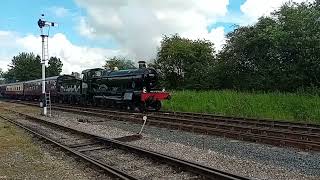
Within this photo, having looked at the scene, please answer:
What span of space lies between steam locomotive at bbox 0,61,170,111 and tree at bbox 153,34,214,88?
56.2 ft

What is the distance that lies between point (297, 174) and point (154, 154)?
132 inches

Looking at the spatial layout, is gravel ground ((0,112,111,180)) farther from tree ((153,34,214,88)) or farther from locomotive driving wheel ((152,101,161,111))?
tree ((153,34,214,88))

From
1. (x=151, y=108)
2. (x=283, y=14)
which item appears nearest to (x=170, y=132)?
(x=151, y=108)

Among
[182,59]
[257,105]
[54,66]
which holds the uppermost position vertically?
[54,66]

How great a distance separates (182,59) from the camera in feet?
177

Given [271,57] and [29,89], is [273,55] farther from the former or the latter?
[29,89]

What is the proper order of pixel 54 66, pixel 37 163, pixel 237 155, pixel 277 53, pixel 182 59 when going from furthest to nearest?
pixel 54 66 < pixel 182 59 < pixel 277 53 < pixel 237 155 < pixel 37 163

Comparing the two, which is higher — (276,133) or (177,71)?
(177,71)

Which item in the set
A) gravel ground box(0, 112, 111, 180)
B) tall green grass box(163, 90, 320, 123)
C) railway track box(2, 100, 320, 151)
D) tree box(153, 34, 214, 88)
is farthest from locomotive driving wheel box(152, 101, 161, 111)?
tree box(153, 34, 214, 88)

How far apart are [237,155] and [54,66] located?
120 meters

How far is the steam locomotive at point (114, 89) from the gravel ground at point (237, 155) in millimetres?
9315

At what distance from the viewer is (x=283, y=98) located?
889 inches

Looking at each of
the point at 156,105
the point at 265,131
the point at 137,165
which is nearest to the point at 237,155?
the point at 137,165

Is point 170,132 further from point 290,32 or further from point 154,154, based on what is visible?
point 290,32
